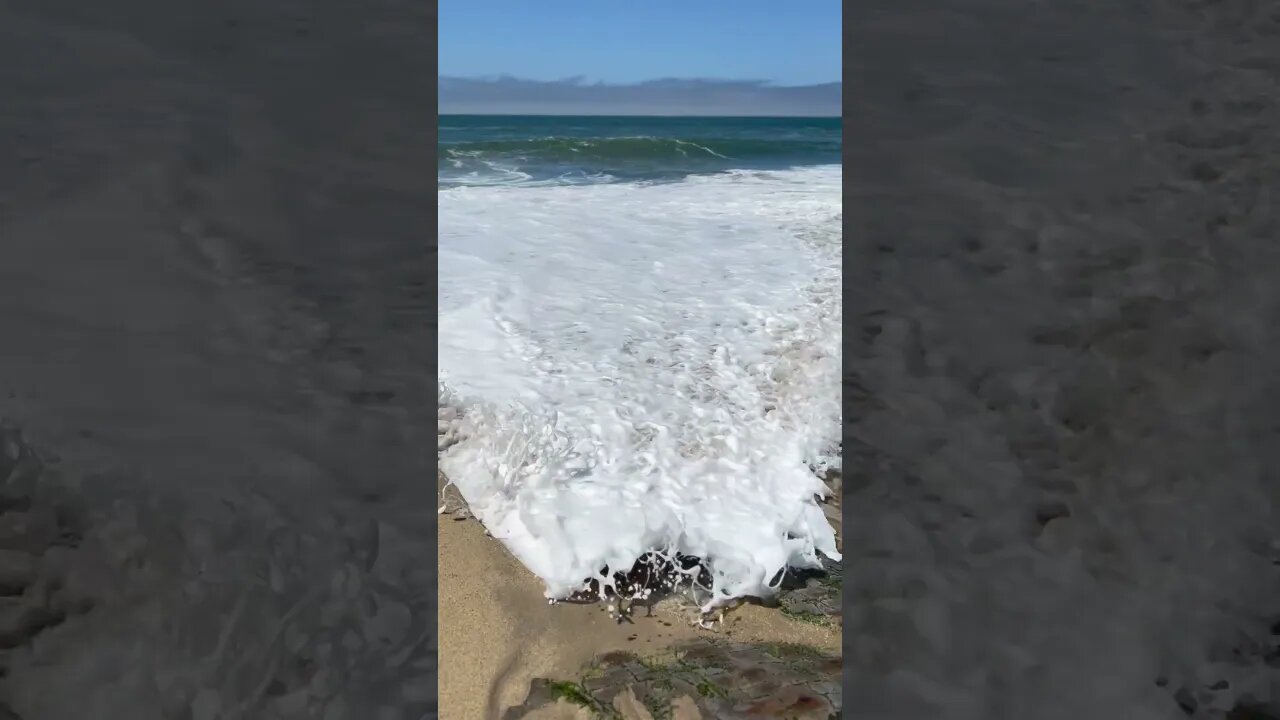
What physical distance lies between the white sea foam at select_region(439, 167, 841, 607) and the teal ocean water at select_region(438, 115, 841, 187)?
5107 mm

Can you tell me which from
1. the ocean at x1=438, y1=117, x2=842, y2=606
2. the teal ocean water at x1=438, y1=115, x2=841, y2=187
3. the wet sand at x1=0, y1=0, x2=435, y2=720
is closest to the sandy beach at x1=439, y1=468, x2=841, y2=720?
the ocean at x1=438, y1=117, x2=842, y2=606

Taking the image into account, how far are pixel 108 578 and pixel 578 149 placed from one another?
1279cm

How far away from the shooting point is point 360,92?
0.46 metres

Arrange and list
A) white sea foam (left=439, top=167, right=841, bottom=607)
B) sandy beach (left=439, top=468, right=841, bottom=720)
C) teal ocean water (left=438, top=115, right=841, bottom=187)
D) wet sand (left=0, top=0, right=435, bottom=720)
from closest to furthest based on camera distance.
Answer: wet sand (left=0, top=0, right=435, bottom=720) < sandy beach (left=439, top=468, right=841, bottom=720) < white sea foam (left=439, top=167, right=841, bottom=607) < teal ocean water (left=438, top=115, right=841, bottom=187)

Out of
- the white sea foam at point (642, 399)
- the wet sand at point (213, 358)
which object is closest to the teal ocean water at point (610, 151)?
the white sea foam at point (642, 399)

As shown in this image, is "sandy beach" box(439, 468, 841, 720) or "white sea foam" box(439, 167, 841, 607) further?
"white sea foam" box(439, 167, 841, 607)

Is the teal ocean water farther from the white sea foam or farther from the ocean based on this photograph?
the white sea foam

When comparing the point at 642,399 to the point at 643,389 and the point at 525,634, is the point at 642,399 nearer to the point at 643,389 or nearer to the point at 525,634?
the point at 643,389

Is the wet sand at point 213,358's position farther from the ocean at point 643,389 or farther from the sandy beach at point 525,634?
the ocean at point 643,389

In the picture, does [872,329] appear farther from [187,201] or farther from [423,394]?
[187,201]

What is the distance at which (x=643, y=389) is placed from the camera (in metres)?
3.09

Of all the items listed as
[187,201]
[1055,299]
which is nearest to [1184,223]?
[1055,299]

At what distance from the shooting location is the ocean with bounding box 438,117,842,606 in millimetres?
2381

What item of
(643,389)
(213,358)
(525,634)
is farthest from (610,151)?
(213,358)
